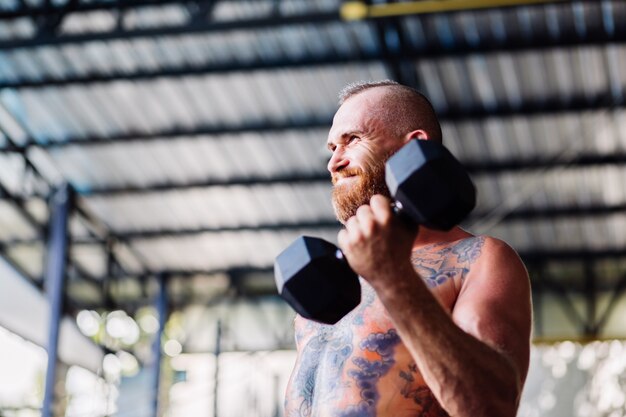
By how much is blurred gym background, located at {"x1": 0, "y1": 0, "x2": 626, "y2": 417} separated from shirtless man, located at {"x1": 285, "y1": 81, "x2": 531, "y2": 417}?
5.48m

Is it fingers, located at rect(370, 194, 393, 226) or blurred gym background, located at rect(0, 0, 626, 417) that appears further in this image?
blurred gym background, located at rect(0, 0, 626, 417)

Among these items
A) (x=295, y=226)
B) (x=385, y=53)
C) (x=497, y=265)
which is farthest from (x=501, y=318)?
(x=295, y=226)

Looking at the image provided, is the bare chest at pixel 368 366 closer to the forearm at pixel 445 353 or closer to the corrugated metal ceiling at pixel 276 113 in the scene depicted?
the forearm at pixel 445 353

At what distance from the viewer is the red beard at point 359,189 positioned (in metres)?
1.91

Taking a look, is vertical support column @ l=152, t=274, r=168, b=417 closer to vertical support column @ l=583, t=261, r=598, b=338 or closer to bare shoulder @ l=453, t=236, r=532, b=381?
vertical support column @ l=583, t=261, r=598, b=338

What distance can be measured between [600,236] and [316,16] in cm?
543

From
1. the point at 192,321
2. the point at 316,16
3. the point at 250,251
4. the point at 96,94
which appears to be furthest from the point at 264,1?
the point at 192,321

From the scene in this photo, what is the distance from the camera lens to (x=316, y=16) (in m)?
8.30

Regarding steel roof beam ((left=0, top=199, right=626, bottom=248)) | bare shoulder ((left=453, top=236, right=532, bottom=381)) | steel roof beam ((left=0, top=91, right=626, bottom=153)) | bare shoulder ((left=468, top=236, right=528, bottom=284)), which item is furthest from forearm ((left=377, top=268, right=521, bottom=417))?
steel roof beam ((left=0, top=199, right=626, bottom=248))

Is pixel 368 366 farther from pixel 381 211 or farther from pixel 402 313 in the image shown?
pixel 381 211

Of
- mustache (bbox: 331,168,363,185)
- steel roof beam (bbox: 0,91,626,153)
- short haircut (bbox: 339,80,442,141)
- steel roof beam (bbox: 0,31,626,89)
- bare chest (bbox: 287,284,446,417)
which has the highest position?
steel roof beam (bbox: 0,31,626,89)

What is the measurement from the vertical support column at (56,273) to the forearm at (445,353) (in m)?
9.67

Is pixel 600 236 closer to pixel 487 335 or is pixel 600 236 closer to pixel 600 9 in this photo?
pixel 600 9

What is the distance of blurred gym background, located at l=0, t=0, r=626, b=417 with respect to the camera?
28.8 ft
